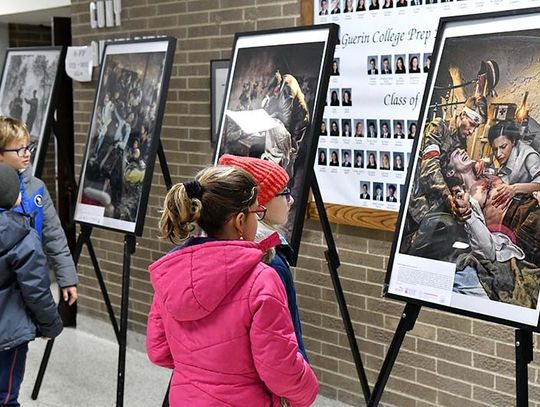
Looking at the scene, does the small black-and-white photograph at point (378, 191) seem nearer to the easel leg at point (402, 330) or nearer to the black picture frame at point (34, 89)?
the easel leg at point (402, 330)

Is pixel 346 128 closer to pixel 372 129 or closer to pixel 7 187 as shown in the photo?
pixel 372 129

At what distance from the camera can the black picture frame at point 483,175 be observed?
88.0 inches

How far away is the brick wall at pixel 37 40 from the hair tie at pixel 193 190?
573 centimetres

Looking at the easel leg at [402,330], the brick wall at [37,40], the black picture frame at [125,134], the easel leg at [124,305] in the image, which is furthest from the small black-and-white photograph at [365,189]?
the brick wall at [37,40]

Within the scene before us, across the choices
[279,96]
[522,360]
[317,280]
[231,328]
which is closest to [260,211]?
[231,328]

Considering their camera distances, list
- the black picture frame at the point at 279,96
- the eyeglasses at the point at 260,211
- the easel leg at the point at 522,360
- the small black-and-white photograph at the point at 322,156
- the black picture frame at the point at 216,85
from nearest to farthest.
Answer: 1. the eyeglasses at the point at 260,211
2. the easel leg at the point at 522,360
3. the black picture frame at the point at 279,96
4. the small black-and-white photograph at the point at 322,156
5. the black picture frame at the point at 216,85

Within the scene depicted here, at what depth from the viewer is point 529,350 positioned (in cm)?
223

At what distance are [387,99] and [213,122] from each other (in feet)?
4.16

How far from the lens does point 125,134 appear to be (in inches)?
149

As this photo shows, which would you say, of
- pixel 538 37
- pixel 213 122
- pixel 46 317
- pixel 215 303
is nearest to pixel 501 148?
pixel 538 37

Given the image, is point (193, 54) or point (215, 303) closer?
point (215, 303)

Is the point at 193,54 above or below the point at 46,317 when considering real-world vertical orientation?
above

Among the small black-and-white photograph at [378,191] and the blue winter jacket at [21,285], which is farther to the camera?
the small black-and-white photograph at [378,191]

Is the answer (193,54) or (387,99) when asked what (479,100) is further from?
(193,54)
